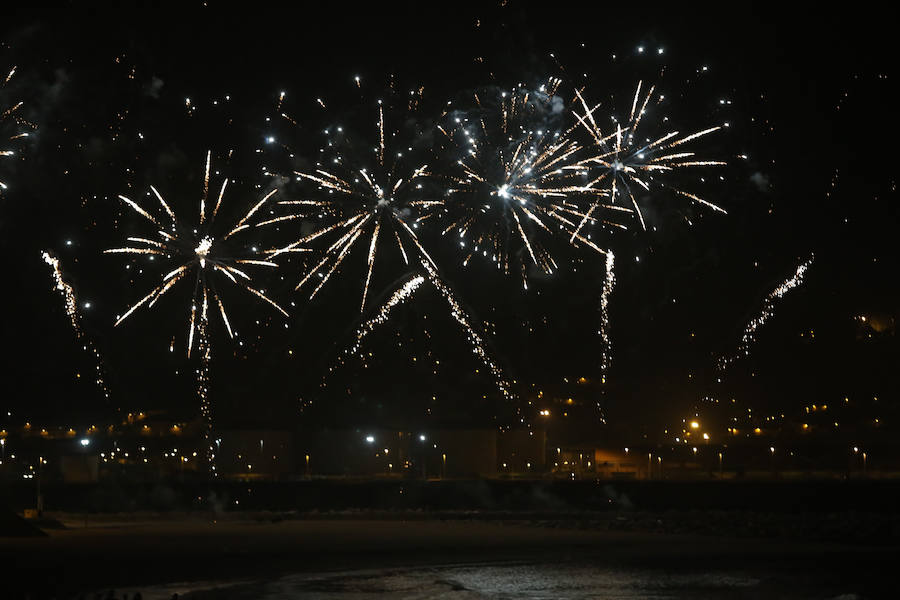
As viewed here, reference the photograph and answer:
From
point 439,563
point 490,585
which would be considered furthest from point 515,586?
point 439,563

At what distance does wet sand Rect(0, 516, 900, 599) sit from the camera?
26.2m

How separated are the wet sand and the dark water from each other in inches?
1.7

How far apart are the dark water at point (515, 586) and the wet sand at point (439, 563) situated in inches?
1.7

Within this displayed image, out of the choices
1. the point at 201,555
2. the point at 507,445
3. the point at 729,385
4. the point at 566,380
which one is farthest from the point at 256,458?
the point at 201,555

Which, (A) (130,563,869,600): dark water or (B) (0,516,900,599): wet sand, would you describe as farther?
(B) (0,516,900,599): wet sand

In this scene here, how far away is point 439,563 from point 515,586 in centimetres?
518

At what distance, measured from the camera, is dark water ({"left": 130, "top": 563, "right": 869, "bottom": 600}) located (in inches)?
995

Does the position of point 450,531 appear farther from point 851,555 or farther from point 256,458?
point 256,458

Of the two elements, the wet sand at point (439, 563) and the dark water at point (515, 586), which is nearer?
the dark water at point (515, 586)

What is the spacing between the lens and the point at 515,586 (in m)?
26.8

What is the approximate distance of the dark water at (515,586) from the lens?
25.3m

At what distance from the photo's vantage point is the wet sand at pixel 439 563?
26.2 meters

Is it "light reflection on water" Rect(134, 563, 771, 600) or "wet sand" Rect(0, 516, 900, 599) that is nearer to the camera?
"light reflection on water" Rect(134, 563, 771, 600)

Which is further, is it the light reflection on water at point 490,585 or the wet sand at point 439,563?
the wet sand at point 439,563
